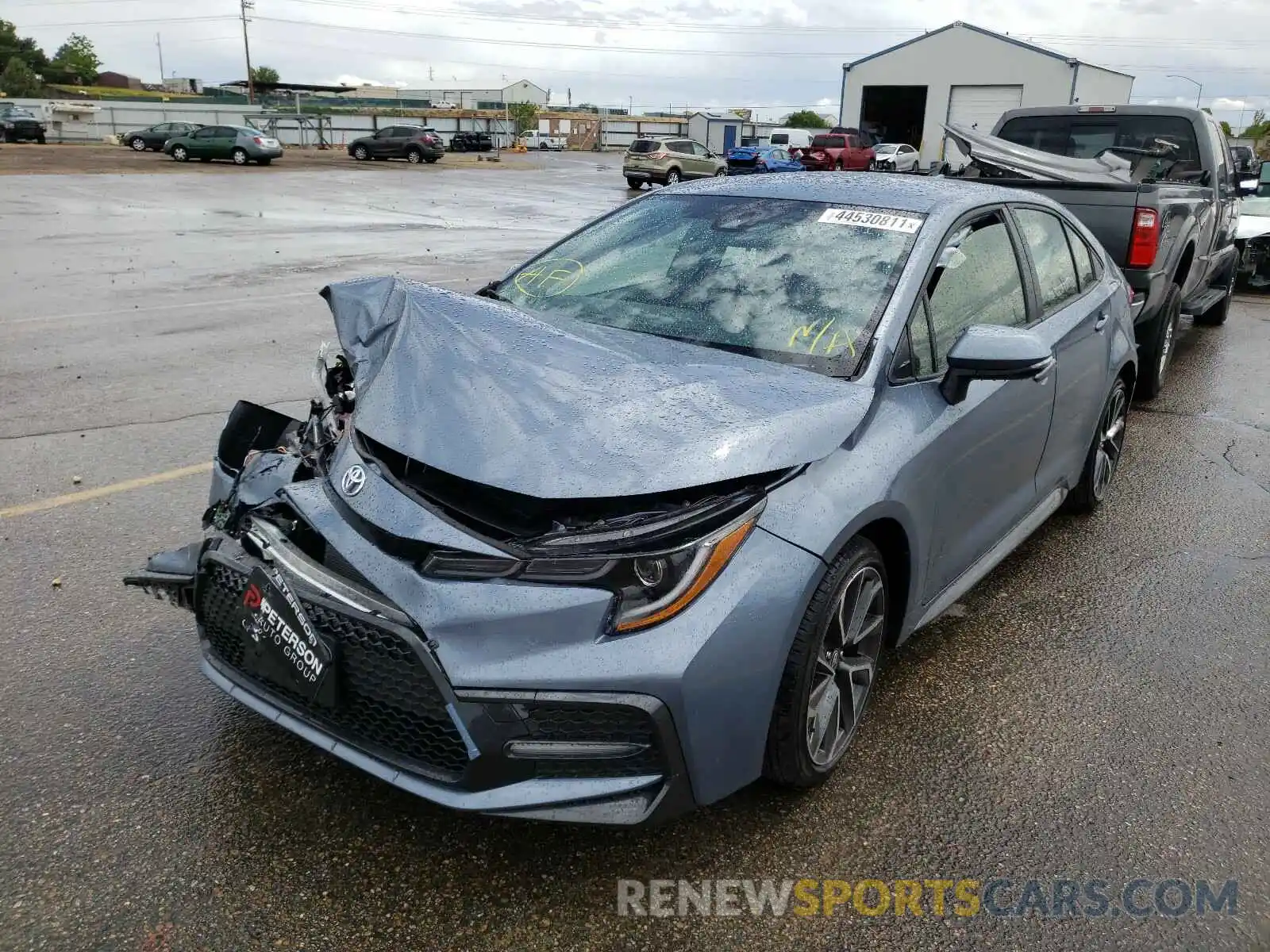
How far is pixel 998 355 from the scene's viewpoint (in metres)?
2.98

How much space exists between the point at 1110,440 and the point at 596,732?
3.90m

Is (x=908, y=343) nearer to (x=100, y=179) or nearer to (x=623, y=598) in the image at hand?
(x=623, y=598)

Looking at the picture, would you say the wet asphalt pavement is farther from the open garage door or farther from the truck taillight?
the open garage door

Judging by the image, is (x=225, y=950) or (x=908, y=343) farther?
(x=908, y=343)

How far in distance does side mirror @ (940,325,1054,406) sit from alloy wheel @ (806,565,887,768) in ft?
2.31

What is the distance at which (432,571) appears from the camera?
7.57 feet

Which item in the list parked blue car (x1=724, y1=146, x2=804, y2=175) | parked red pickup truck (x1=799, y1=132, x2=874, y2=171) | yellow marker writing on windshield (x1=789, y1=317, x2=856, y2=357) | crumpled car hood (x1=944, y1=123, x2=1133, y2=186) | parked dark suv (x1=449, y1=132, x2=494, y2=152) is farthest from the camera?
parked dark suv (x1=449, y1=132, x2=494, y2=152)

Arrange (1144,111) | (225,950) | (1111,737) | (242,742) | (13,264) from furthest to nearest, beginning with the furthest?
(13,264), (1144,111), (1111,737), (242,742), (225,950)

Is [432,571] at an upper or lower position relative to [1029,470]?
upper

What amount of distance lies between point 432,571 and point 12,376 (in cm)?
588

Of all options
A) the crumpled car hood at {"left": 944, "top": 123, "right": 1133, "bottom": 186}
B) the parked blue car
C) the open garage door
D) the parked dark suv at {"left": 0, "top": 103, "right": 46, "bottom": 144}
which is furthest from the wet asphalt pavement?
the parked dark suv at {"left": 0, "top": 103, "right": 46, "bottom": 144}

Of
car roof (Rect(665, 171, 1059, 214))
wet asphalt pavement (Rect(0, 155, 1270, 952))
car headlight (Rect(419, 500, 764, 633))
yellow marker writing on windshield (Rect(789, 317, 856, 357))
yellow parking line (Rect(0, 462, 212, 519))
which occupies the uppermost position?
car roof (Rect(665, 171, 1059, 214))

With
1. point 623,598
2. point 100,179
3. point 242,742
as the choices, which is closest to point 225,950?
point 242,742

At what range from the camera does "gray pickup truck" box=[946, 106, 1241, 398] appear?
21.4ft
